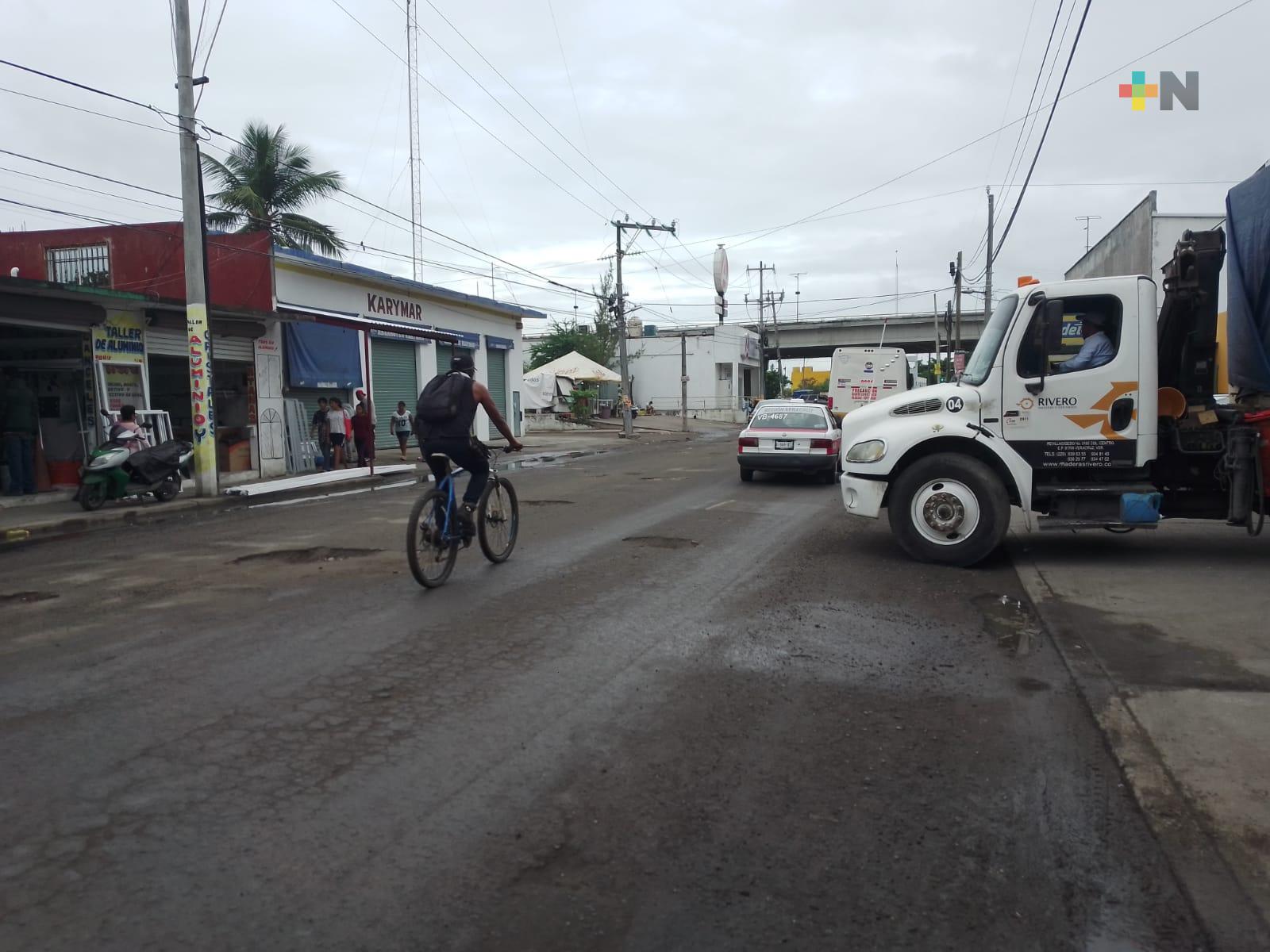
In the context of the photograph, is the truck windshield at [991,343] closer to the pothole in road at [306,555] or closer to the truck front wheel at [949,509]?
the truck front wheel at [949,509]

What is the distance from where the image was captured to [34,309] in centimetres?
1405

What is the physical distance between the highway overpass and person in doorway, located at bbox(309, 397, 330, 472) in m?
51.8

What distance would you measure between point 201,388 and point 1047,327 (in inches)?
495

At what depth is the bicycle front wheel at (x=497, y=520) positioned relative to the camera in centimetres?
838

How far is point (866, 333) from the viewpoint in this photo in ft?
234

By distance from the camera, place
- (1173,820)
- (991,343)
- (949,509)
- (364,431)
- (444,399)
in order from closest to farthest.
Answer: (1173,820), (444,399), (949,509), (991,343), (364,431)

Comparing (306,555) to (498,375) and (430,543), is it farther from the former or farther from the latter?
(498,375)

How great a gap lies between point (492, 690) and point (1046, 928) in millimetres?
2937

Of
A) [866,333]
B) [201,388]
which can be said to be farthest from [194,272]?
[866,333]

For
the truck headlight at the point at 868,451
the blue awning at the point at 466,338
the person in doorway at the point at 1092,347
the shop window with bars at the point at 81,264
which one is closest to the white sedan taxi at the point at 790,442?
the truck headlight at the point at 868,451

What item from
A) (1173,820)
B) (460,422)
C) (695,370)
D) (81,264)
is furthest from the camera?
(695,370)

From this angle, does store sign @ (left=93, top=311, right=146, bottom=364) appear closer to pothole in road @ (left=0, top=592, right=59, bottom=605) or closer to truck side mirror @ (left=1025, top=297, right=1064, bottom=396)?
pothole in road @ (left=0, top=592, right=59, bottom=605)

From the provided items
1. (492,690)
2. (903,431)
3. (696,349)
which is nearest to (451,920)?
(492,690)

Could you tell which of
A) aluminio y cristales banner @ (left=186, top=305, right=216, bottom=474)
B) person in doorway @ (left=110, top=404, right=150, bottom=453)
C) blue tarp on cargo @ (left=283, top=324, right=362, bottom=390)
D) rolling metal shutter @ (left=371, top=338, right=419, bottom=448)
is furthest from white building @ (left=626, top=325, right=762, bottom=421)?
person in doorway @ (left=110, top=404, right=150, bottom=453)
